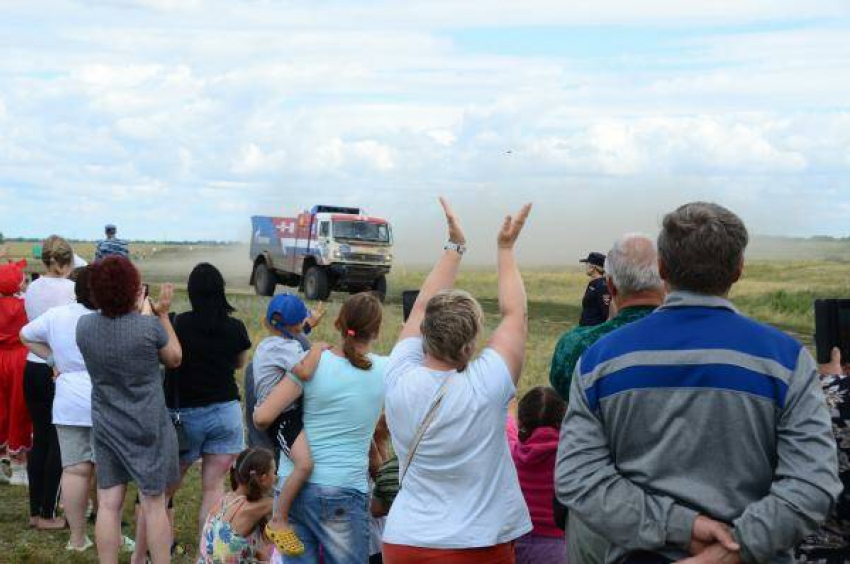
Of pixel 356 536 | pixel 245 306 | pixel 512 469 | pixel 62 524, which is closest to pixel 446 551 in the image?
pixel 512 469

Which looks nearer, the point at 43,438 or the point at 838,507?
the point at 838,507

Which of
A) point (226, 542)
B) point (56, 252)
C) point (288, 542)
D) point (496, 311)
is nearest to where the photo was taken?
point (288, 542)

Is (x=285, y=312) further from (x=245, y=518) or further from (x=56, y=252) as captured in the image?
(x=56, y=252)

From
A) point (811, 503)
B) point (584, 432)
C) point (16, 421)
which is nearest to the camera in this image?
point (811, 503)

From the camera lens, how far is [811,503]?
294 centimetres

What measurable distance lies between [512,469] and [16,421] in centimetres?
583

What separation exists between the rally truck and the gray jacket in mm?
30411

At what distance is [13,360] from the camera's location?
8758 mm

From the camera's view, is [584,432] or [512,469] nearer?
[584,432]

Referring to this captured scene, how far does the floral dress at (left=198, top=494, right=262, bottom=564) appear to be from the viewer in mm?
5855

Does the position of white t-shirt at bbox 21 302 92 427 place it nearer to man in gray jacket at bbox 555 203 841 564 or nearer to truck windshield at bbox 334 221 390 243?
man in gray jacket at bbox 555 203 841 564

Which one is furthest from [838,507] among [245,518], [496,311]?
[496,311]

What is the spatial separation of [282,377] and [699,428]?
116 inches

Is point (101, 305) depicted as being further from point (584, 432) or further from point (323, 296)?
point (323, 296)
